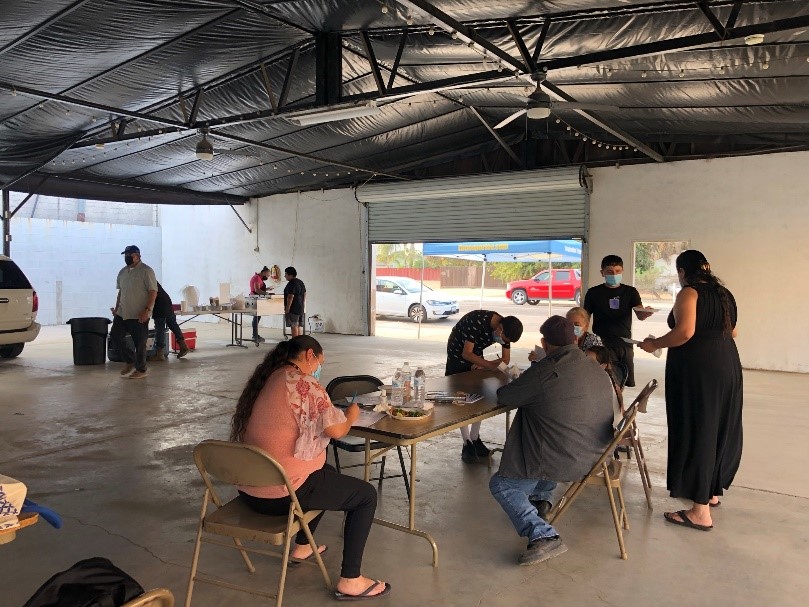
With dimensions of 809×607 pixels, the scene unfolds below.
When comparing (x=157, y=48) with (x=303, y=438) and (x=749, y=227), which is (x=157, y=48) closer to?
(x=303, y=438)

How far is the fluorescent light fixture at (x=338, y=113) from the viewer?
21.1 ft

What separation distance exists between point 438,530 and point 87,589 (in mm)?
2361

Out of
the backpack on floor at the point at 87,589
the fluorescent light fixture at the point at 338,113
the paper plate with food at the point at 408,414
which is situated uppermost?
the fluorescent light fixture at the point at 338,113

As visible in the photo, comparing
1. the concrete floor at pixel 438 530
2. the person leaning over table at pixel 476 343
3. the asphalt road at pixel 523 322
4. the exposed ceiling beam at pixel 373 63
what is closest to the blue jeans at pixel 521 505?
the concrete floor at pixel 438 530

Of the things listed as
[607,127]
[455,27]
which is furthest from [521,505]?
[607,127]

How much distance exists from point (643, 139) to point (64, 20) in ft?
26.6

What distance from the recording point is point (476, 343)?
4641 mm

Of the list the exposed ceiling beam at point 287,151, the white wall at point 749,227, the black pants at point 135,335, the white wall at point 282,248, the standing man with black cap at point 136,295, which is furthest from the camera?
the white wall at point 282,248

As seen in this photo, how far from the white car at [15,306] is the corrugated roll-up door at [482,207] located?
657 cm

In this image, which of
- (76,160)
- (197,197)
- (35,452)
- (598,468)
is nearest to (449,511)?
(598,468)

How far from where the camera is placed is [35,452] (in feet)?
16.5

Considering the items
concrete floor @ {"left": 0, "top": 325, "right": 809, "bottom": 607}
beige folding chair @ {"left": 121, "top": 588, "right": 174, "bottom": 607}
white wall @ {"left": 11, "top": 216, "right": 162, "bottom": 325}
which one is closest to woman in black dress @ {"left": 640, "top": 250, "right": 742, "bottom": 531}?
concrete floor @ {"left": 0, "top": 325, "right": 809, "bottom": 607}

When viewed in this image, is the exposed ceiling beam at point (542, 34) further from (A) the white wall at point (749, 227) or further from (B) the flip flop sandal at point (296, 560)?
(A) the white wall at point (749, 227)

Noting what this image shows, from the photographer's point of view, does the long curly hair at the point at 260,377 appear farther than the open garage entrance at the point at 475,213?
No
